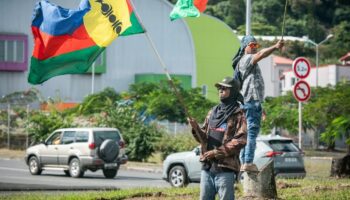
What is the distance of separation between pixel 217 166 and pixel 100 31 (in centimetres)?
347

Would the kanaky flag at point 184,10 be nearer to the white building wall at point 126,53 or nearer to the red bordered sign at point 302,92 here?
the red bordered sign at point 302,92

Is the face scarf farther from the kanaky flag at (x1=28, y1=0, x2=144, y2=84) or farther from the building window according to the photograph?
the building window

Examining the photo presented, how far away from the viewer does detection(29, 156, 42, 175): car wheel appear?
3048 cm

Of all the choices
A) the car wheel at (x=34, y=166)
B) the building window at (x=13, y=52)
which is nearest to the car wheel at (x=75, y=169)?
the car wheel at (x=34, y=166)

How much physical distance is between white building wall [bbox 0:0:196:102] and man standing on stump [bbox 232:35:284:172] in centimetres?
5615

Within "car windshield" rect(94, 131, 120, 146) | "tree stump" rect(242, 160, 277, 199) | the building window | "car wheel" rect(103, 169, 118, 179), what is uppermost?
the building window

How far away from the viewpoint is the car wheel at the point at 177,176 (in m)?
23.4

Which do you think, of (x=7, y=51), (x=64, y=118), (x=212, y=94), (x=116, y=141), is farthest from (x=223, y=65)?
(x=116, y=141)

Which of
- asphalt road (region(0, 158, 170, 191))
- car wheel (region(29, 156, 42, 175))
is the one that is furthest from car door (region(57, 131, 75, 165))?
car wheel (region(29, 156, 42, 175))

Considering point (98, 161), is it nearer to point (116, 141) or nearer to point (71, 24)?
point (116, 141)

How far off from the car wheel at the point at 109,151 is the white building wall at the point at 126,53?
40.0 metres

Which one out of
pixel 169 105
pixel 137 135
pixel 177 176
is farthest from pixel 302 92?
→ pixel 169 105

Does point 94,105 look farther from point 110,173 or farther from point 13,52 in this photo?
point 13,52

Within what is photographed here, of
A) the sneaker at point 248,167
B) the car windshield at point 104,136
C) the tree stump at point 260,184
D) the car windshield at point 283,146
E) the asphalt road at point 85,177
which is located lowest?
the asphalt road at point 85,177
